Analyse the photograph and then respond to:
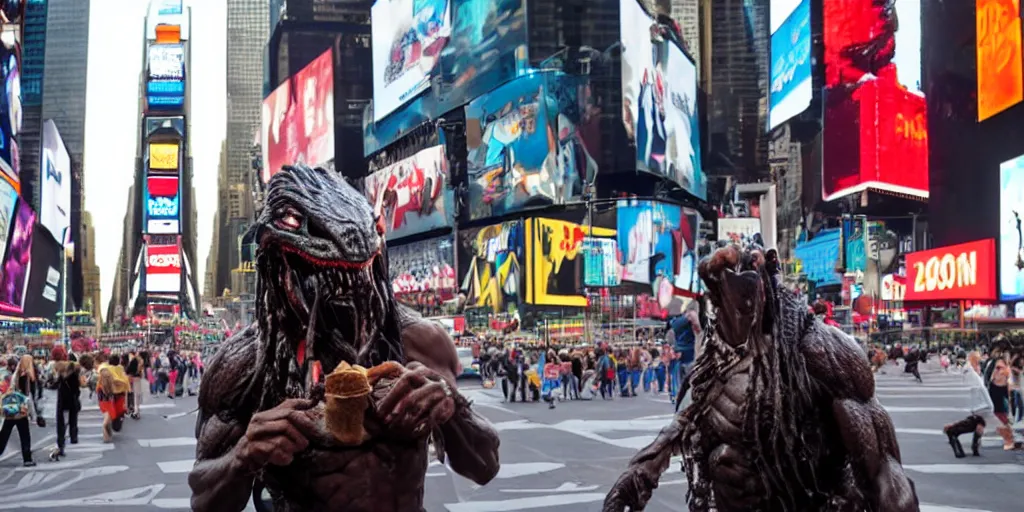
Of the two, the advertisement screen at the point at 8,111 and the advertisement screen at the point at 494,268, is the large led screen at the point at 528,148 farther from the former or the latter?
the advertisement screen at the point at 8,111

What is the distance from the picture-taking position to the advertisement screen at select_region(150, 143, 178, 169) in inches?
2931

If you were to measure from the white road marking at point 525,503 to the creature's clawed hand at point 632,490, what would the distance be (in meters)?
5.26

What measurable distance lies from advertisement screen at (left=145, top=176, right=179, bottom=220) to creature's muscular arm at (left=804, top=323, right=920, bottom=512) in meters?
73.9

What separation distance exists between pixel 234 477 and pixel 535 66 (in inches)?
1743

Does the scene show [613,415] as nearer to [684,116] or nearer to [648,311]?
[648,311]

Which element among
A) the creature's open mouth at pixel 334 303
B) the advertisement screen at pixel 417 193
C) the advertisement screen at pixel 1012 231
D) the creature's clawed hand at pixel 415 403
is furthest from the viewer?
the advertisement screen at pixel 417 193

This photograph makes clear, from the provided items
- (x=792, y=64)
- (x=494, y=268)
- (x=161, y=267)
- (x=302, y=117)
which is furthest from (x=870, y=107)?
(x=161, y=267)

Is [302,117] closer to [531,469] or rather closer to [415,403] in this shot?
[531,469]

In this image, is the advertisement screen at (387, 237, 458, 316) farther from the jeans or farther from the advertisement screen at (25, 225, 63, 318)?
the jeans

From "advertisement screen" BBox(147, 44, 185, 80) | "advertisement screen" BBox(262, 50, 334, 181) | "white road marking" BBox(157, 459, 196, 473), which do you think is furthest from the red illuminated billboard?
"advertisement screen" BBox(147, 44, 185, 80)

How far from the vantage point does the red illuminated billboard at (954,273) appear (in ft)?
109

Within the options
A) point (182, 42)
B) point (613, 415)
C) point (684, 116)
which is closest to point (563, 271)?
point (684, 116)

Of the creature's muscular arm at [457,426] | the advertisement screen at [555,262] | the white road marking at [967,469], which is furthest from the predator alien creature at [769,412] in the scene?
the advertisement screen at [555,262]

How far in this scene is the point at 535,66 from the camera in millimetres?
45625
